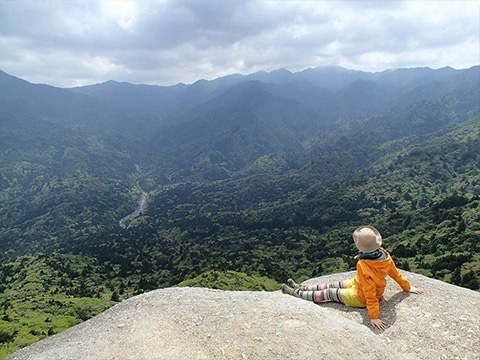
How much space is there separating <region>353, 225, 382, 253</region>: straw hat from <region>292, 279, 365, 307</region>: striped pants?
2389 millimetres

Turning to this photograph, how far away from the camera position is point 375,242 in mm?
13461

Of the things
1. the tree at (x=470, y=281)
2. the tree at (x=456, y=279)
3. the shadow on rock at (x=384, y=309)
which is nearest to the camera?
the shadow on rock at (x=384, y=309)

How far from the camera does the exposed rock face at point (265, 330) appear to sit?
36.9 ft

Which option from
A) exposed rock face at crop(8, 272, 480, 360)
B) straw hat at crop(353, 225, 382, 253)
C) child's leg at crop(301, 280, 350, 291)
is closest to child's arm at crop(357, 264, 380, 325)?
exposed rock face at crop(8, 272, 480, 360)

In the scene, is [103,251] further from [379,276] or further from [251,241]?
[379,276]

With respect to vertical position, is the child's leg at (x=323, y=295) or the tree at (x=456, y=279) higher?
the child's leg at (x=323, y=295)

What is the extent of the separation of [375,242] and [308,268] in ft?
367

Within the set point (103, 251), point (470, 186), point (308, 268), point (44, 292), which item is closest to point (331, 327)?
point (44, 292)

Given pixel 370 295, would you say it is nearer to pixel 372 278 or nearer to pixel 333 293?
pixel 372 278

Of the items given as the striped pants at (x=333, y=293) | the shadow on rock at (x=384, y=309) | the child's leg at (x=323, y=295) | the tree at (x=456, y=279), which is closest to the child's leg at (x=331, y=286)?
the striped pants at (x=333, y=293)

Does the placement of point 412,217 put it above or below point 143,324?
below

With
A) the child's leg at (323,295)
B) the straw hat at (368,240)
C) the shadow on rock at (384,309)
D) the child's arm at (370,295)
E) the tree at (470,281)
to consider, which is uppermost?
the straw hat at (368,240)

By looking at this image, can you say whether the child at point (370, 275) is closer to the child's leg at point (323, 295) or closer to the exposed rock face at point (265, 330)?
the child's leg at point (323, 295)

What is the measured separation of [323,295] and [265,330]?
460cm
